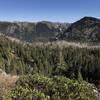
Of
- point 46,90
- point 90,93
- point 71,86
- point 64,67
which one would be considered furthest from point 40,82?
point 64,67

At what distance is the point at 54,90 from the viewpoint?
10438 mm

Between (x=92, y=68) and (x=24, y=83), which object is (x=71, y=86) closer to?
(x=24, y=83)

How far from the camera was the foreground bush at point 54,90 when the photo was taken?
9.70 m

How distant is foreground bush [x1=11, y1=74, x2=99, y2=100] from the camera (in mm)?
9695

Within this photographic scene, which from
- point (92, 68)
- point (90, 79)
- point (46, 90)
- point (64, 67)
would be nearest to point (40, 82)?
point (46, 90)

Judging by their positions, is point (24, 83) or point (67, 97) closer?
point (67, 97)

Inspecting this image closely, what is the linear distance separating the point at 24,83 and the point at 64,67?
185 m

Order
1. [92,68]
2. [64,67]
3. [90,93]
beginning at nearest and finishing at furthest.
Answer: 1. [90,93]
2. [92,68]
3. [64,67]

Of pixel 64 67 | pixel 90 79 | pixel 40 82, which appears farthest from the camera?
pixel 64 67

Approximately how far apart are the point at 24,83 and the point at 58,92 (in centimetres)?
179

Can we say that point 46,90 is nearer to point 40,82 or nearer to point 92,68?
point 40,82

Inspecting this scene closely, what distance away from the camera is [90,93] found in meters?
10.1

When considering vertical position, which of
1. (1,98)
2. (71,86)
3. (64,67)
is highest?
(71,86)

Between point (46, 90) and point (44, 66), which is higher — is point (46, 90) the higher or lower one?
the higher one
